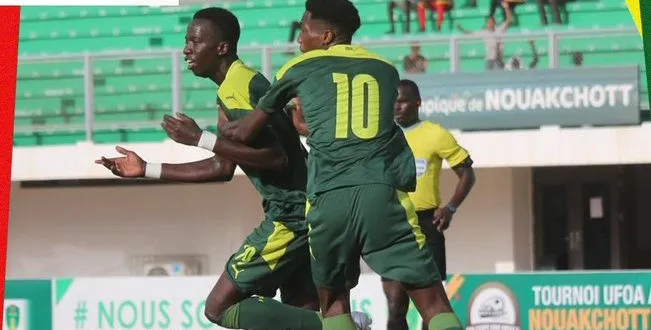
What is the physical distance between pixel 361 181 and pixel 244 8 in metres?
12.9

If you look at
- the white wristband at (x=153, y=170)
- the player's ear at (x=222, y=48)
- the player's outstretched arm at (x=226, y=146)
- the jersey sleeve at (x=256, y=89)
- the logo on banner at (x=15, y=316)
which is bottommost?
the logo on banner at (x=15, y=316)

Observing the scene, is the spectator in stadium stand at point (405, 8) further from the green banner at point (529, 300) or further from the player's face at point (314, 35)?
the player's face at point (314, 35)

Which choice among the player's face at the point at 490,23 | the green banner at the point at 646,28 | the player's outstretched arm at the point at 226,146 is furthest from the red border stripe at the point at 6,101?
the player's face at the point at 490,23

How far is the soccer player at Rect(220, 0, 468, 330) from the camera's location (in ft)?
20.8

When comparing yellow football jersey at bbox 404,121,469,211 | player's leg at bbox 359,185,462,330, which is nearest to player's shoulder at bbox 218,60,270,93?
player's leg at bbox 359,185,462,330

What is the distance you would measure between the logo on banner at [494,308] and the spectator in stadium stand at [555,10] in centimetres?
545

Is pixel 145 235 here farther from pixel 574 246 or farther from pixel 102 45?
pixel 574 246

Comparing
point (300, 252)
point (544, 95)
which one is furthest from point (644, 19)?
point (544, 95)

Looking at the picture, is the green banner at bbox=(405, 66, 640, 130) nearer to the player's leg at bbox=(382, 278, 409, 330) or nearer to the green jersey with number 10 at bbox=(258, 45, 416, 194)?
the player's leg at bbox=(382, 278, 409, 330)

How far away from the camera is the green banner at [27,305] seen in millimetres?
13523

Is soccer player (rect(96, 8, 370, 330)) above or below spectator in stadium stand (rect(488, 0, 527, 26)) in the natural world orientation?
below

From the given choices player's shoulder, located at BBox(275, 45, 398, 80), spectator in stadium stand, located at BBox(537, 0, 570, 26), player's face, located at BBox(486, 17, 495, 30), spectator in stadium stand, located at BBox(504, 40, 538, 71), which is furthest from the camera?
spectator in stadium stand, located at BBox(537, 0, 570, 26)

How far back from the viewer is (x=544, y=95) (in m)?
15.7

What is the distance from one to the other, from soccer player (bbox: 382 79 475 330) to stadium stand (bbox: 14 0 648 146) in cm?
510
